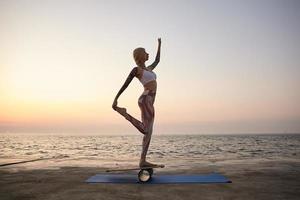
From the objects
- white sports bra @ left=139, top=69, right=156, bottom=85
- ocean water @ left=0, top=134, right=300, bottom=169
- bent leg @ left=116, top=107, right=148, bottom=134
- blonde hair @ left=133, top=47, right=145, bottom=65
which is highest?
blonde hair @ left=133, top=47, right=145, bottom=65

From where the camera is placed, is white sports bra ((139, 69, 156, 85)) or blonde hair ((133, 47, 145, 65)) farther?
blonde hair ((133, 47, 145, 65))

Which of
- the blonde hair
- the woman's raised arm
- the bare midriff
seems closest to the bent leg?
the bare midriff

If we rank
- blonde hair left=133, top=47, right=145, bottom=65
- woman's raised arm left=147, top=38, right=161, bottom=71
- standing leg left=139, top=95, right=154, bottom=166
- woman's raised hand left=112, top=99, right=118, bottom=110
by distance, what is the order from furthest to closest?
woman's raised arm left=147, top=38, right=161, bottom=71 < blonde hair left=133, top=47, right=145, bottom=65 < standing leg left=139, top=95, right=154, bottom=166 < woman's raised hand left=112, top=99, right=118, bottom=110

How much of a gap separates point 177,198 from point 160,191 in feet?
2.01

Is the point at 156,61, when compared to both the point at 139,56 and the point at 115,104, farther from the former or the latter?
the point at 115,104

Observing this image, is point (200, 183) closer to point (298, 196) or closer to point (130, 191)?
point (130, 191)

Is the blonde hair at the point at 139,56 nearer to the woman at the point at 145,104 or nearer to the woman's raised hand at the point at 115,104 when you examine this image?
the woman at the point at 145,104

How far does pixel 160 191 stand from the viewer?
4680 millimetres

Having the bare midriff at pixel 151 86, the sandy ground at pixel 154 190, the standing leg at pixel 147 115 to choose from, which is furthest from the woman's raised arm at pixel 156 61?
the sandy ground at pixel 154 190

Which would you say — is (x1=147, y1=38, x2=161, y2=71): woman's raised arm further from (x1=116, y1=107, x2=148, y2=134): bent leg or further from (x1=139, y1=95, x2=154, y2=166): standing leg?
(x1=116, y1=107, x2=148, y2=134): bent leg

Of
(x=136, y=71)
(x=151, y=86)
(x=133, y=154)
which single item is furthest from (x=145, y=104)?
(x=133, y=154)

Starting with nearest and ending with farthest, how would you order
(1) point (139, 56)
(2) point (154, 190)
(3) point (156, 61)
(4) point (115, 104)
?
(2) point (154, 190) < (4) point (115, 104) < (1) point (139, 56) < (3) point (156, 61)

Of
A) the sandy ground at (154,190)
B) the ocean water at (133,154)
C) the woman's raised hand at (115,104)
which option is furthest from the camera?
the ocean water at (133,154)

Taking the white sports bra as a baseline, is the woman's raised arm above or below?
above
